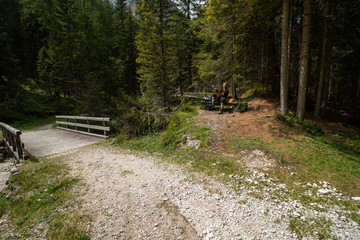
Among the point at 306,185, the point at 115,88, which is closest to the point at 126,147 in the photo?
the point at 306,185

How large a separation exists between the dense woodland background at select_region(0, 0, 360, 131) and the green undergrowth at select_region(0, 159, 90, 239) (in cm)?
627

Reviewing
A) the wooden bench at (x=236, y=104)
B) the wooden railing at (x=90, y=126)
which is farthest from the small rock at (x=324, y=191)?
the wooden railing at (x=90, y=126)

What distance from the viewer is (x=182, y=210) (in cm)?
357

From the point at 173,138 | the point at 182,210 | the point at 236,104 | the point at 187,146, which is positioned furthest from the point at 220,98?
the point at 182,210

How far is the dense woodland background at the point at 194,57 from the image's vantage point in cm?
1000

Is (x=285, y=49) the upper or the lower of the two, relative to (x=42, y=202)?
upper

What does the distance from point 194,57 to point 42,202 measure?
15.6 m

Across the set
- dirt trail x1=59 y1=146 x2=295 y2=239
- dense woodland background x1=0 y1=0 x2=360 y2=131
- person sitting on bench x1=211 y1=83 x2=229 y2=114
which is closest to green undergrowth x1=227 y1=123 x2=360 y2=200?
dirt trail x1=59 y1=146 x2=295 y2=239

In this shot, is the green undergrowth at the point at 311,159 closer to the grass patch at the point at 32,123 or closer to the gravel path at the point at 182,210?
the gravel path at the point at 182,210

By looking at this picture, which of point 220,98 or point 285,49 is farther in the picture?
point 220,98

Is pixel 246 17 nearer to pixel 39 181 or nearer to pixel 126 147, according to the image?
pixel 126 147

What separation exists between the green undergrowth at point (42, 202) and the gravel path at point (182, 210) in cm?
40

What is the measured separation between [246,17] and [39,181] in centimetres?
1349

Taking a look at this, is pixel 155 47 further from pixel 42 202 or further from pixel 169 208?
pixel 169 208
